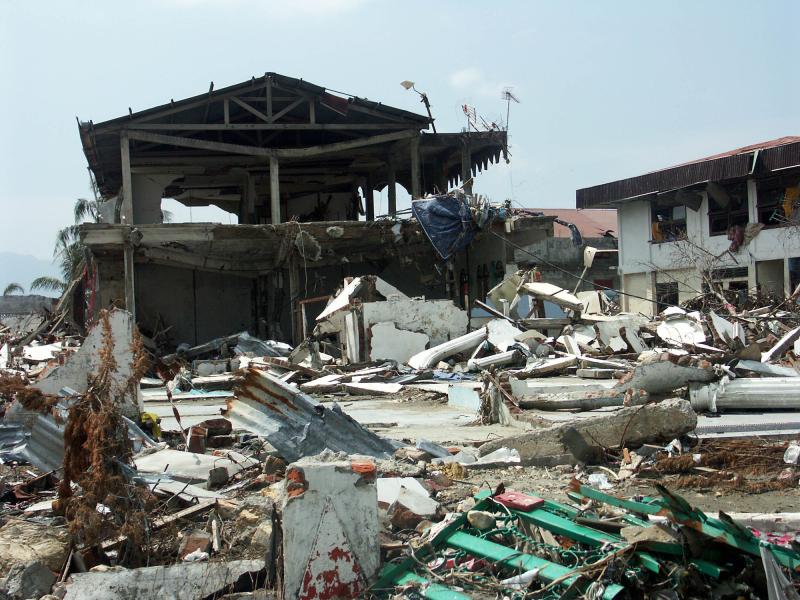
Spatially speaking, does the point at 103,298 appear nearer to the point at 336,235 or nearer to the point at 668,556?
the point at 336,235

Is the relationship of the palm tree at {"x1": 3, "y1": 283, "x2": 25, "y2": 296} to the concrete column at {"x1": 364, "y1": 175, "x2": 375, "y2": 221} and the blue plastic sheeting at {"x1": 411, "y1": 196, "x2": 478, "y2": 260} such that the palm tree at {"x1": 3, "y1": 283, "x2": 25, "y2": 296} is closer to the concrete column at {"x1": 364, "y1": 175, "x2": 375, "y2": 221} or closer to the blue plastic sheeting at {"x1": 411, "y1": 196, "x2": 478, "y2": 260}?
the concrete column at {"x1": 364, "y1": 175, "x2": 375, "y2": 221}

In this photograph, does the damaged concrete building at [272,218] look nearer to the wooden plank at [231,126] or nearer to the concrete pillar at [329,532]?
the wooden plank at [231,126]

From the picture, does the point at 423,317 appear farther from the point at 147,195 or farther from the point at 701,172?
the point at 701,172

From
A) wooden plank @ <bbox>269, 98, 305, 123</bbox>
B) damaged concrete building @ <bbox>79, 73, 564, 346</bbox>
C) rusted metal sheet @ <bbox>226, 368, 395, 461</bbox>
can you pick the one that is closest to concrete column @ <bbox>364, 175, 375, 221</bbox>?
damaged concrete building @ <bbox>79, 73, 564, 346</bbox>

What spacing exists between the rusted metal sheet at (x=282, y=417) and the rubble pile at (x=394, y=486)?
0.05 feet

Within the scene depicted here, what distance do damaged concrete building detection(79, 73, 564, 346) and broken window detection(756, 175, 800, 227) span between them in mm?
11528

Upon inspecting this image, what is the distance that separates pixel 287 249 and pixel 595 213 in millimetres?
34339

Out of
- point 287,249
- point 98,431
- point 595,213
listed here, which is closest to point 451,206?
point 287,249

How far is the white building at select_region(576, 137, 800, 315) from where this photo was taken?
89.8 ft

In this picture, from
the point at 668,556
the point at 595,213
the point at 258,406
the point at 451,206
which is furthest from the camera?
the point at 595,213

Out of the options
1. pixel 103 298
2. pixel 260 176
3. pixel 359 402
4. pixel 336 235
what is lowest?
pixel 359 402

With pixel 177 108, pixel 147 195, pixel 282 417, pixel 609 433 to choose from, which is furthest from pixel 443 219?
pixel 282 417

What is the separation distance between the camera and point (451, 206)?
19.6 meters

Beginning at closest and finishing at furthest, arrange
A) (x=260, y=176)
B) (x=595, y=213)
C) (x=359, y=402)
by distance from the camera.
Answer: (x=359, y=402) < (x=260, y=176) < (x=595, y=213)
